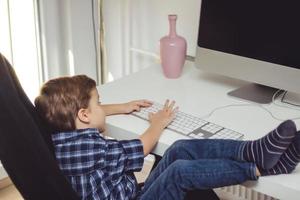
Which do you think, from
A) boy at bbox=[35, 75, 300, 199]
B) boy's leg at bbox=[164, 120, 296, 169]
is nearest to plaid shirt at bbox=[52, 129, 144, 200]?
boy at bbox=[35, 75, 300, 199]

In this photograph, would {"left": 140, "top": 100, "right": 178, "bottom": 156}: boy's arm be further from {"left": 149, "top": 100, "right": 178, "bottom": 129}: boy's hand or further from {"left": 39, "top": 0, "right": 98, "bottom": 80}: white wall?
{"left": 39, "top": 0, "right": 98, "bottom": 80}: white wall

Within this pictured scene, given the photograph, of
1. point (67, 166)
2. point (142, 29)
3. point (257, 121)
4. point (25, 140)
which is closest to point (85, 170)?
point (67, 166)

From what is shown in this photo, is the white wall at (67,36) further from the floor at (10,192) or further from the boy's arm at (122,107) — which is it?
the boy's arm at (122,107)

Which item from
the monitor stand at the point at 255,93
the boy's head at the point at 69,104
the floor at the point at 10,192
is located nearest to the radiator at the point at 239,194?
the floor at the point at 10,192

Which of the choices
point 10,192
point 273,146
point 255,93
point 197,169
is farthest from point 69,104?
point 10,192

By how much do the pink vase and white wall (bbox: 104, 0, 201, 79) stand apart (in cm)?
29

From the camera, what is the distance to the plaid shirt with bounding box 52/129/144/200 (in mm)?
1354

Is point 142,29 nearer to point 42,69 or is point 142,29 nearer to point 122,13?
point 122,13

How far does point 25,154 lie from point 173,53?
0.88 meters

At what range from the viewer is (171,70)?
1855mm

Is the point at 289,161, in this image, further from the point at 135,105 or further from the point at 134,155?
the point at 135,105

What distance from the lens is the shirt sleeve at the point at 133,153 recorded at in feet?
4.67

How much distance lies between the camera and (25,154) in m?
1.07

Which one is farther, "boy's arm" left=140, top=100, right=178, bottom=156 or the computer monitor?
the computer monitor
